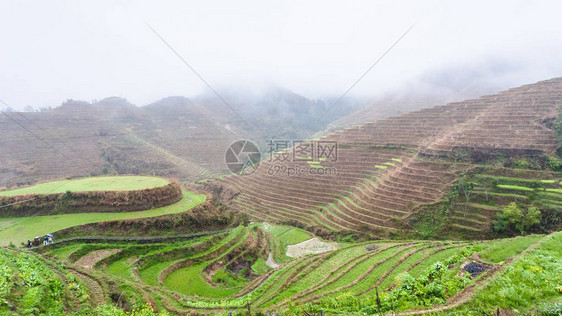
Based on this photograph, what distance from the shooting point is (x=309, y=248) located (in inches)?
919

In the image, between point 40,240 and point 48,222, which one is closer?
point 40,240

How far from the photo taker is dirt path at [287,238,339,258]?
73.7 ft

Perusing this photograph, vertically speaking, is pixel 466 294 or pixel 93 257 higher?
pixel 466 294

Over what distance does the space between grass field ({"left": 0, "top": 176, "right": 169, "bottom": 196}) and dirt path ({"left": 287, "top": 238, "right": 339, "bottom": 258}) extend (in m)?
13.4

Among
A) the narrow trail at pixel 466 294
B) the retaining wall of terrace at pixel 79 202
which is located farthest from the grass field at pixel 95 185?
the narrow trail at pixel 466 294

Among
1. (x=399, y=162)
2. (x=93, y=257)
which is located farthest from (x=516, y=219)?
(x=93, y=257)

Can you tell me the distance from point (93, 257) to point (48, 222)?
533cm

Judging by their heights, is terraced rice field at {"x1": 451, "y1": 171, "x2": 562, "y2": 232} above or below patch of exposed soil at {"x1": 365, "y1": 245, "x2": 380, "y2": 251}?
above

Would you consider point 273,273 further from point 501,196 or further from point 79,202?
point 501,196

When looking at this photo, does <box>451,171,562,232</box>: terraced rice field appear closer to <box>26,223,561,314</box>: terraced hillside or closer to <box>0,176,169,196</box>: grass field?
<box>26,223,561,314</box>: terraced hillside

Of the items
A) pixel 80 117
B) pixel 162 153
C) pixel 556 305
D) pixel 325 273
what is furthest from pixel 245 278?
pixel 80 117

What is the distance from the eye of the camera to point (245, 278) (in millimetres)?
17625

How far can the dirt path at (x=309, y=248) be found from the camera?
73.7ft

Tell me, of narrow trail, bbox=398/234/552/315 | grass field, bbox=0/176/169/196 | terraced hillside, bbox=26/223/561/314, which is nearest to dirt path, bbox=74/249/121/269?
terraced hillside, bbox=26/223/561/314
